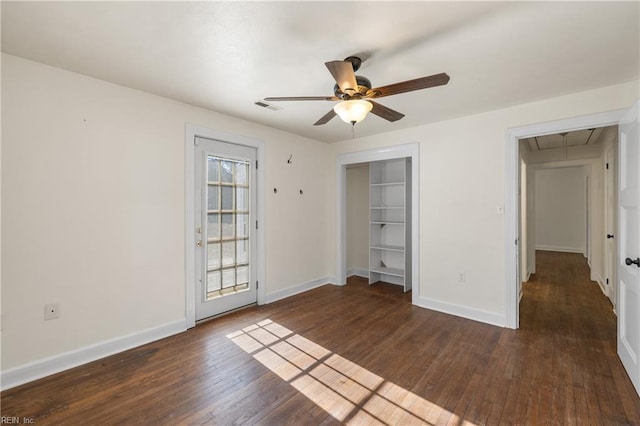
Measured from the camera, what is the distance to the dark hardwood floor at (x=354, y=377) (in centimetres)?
186

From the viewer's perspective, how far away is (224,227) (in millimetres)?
3518

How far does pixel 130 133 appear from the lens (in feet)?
8.95

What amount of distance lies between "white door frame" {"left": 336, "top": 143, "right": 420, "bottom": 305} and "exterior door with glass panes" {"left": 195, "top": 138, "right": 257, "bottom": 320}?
1.65 m

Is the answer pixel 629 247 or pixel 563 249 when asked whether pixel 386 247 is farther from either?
pixel 563 249

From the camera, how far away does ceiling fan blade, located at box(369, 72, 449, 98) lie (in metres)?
1.70

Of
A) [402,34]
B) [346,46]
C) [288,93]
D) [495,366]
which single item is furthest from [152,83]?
[495,366]

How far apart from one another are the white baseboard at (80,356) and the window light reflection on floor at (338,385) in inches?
27.6

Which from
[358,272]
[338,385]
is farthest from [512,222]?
[358,272]

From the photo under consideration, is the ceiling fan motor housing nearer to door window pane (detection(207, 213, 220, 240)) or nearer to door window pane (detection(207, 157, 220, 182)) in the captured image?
door window pane (detection(207, 157, 220, 182))

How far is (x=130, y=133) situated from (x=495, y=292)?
4.32m

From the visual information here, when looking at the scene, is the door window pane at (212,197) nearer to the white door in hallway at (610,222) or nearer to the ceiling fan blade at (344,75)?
the ceiling fan blade at (344,75)

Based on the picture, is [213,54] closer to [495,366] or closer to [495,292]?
[495,366]

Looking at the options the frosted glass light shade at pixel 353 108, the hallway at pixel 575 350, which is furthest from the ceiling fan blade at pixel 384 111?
the hallway at pixel 575 350

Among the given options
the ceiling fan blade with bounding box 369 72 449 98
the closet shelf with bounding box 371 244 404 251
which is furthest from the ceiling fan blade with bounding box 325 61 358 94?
the closet shelf with bounding box 371 244 404 251
